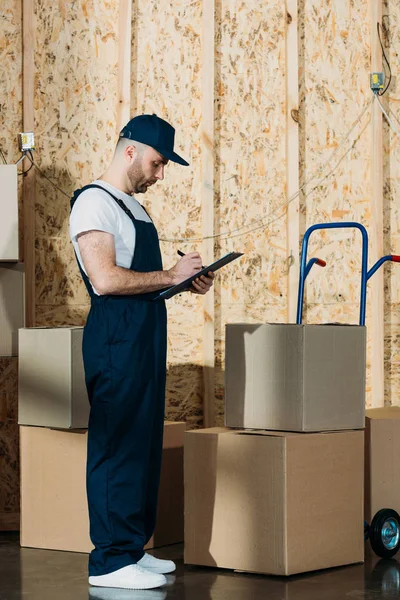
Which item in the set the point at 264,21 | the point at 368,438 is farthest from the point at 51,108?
the point at 368,438

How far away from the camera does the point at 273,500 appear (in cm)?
345

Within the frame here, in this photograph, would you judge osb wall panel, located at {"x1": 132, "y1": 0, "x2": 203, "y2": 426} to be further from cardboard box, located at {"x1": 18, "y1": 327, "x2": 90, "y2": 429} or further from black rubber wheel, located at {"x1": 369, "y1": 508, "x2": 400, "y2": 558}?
black rubber wheel, located at {"x1": 369, "y1": 508, "x2": 400, "y2": 558}

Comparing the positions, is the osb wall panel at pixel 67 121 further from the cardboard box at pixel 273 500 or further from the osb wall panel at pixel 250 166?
the cardboard box at pixel 273 500

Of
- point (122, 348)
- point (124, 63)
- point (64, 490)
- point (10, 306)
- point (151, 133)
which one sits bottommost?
point (64, 490)

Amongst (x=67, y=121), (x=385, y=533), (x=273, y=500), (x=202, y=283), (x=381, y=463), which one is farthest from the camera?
(x=67, y=121)

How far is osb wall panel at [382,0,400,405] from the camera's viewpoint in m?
4.80

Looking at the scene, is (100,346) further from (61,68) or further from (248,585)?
(61,68)

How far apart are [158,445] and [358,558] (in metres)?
0.93

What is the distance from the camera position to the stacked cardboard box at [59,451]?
394 cm

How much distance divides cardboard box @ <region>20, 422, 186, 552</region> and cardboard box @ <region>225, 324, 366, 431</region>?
1.87 feet

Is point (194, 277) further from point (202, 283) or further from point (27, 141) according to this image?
point (27, 141)

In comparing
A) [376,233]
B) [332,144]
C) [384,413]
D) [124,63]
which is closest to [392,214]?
[376,233]

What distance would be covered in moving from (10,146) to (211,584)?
234 centimetres

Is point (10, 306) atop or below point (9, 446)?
atop
